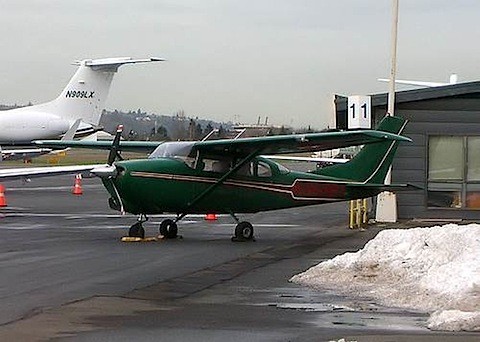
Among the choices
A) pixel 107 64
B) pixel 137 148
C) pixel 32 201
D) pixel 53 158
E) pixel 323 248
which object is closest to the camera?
pixel 323 248

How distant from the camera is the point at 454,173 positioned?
26031mm

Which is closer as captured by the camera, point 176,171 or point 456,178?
point 176,171

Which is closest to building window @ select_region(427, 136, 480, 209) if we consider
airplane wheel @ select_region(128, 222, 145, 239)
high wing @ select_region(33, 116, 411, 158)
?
high wing @ select_region(33, 116, 411, 158)

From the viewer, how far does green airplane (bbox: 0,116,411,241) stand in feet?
65.3

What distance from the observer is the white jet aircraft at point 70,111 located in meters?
49.6

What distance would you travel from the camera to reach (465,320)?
9.72 meters

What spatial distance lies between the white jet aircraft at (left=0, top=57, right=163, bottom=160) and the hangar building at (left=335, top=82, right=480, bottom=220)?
23.8 m

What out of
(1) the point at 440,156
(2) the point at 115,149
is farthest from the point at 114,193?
(1) the point at 440,156

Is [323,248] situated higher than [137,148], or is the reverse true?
[137,148]

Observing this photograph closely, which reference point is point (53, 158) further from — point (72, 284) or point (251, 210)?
point (72, 284)

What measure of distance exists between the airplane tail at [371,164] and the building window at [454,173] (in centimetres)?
306

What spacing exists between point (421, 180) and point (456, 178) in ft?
2.80

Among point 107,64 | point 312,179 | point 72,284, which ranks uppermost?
point 107,64

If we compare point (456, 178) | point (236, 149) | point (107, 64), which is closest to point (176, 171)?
point (236, 149)
